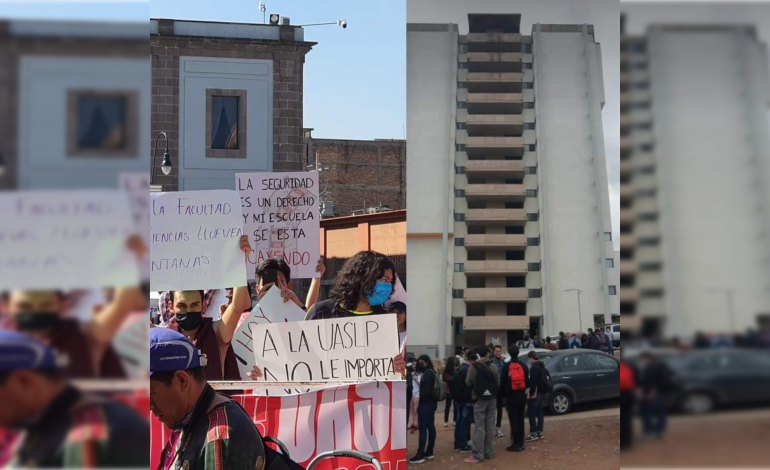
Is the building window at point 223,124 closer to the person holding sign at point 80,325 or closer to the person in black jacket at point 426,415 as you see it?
the person in black jacket at point 426,415

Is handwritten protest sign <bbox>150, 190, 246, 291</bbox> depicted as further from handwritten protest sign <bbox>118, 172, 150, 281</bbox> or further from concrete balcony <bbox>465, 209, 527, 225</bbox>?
handwritten protest sign <bbox>118, 172, 150, 281</bbox>

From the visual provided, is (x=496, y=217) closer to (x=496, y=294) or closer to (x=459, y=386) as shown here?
(x=496, y=294)

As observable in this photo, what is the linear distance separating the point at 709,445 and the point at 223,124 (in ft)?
17.2

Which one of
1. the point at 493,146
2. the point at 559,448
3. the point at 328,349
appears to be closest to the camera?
the point at 493,146

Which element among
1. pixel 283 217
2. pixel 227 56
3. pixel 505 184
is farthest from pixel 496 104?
pixel 227 56

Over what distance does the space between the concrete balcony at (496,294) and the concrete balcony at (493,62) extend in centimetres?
113

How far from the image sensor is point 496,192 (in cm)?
356

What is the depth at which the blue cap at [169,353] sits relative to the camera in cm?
198

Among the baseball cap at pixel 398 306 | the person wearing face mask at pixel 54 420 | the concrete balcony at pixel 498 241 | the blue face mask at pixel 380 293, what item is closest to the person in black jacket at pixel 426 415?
the baseball cap at pixel 398 306

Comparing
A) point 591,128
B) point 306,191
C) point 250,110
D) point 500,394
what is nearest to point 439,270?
point 500,394

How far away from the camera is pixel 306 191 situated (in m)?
4.93

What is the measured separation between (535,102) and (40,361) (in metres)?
3.37

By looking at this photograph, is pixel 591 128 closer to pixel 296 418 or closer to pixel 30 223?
pixel 296 418

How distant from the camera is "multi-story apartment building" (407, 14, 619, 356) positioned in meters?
3.51
